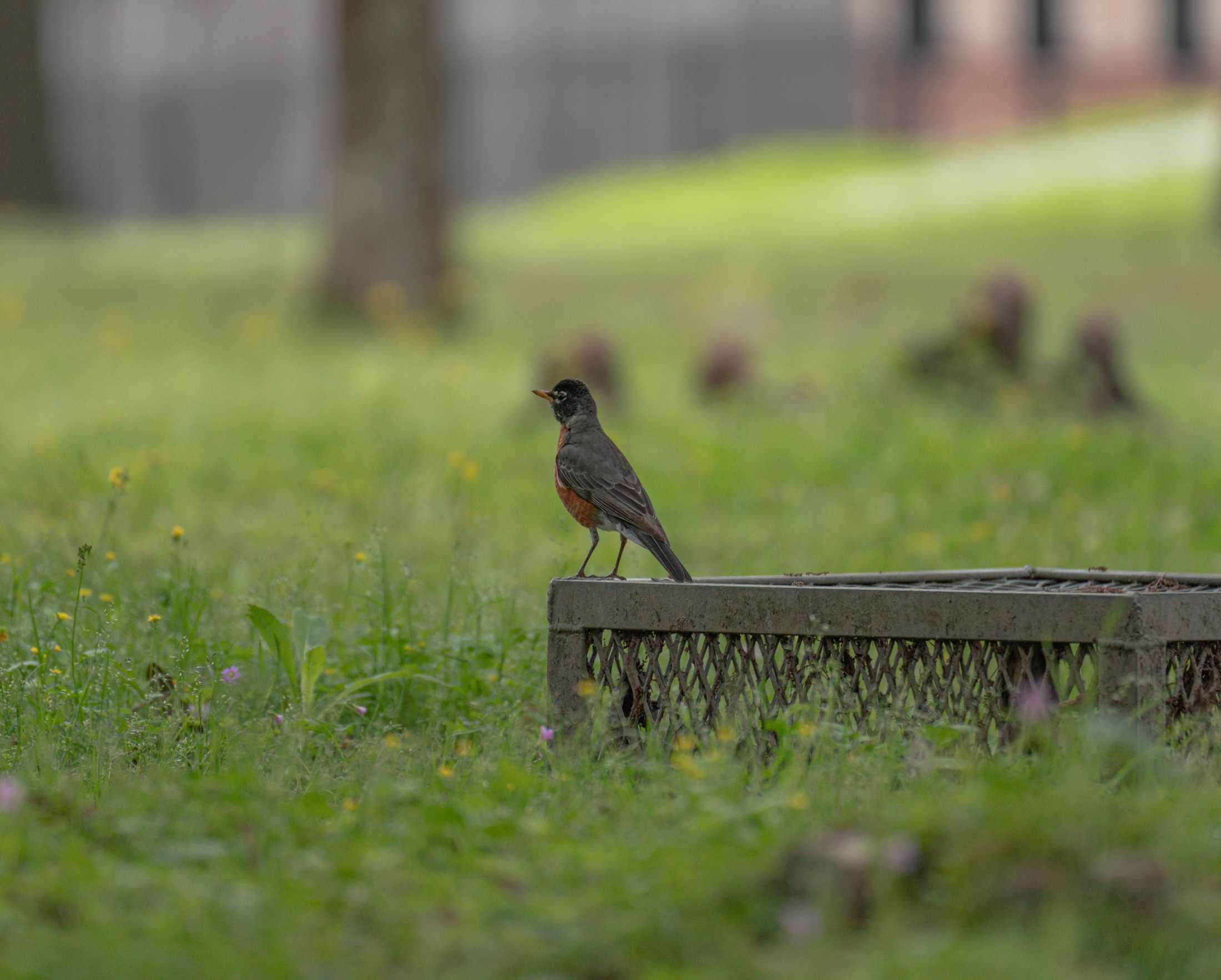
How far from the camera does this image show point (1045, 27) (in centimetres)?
3403

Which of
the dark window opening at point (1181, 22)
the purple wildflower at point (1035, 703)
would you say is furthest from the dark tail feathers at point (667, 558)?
the dark window opening at point (1181, 22)

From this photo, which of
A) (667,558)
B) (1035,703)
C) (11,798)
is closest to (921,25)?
(667,558)

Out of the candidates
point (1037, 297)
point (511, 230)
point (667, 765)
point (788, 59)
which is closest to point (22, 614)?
point (667, 765)

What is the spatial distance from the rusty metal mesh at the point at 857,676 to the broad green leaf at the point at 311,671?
68 cm

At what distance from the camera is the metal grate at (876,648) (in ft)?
12.6

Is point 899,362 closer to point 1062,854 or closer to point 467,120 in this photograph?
point 1062,854

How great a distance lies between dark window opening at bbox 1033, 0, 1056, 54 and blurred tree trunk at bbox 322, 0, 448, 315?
68.9ft

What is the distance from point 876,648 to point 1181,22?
110 feet

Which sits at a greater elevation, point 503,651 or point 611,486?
point 611,486

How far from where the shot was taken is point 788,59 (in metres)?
31.7

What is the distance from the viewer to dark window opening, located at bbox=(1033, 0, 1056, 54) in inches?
1337

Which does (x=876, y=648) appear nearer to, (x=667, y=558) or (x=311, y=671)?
(x=667, y=558)

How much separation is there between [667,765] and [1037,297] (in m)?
14.2

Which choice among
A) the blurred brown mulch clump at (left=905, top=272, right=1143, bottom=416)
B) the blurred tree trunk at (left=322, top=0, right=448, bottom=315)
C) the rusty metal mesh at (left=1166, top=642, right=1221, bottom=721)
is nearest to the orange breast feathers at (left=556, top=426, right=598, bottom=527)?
the rusty metal mesh at (left=1166, top=642, right=1221, bottom=721)
